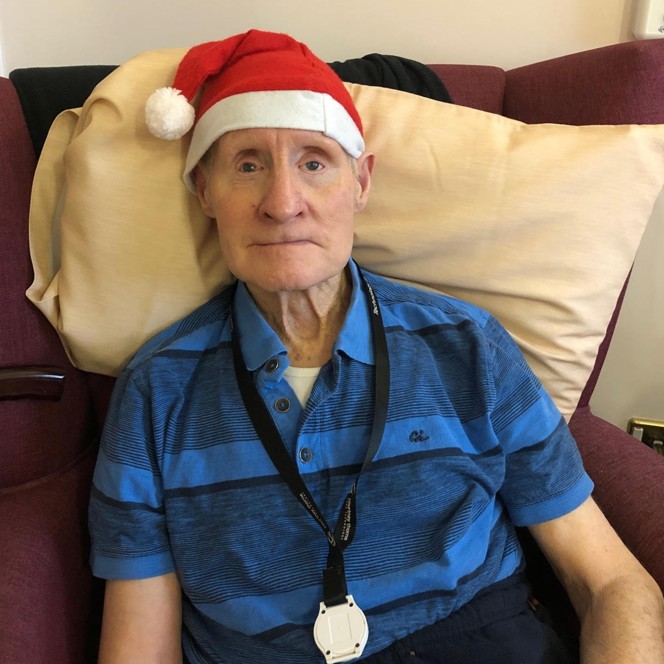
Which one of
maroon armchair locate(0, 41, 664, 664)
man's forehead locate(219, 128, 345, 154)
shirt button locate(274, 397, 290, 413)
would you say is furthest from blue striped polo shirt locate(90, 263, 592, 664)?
man's forehead locate(219, 128, 345, 154)

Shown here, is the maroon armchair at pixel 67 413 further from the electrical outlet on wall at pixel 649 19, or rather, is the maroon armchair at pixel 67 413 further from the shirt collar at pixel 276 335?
the shirt collar at pixel 276 335

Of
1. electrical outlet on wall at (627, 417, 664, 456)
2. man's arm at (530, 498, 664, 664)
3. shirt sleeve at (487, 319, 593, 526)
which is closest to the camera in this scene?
man's arm at (530, 498, 664, 664)

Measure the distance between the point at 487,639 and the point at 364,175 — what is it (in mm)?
733

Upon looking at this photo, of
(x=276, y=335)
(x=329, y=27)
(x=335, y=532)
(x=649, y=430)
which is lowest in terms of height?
(x=649, y=430)

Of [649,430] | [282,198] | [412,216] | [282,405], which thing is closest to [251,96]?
[282,198]

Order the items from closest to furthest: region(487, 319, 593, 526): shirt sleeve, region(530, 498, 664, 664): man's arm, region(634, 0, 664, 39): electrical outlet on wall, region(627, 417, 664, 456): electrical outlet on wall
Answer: region(530, 498, 664, 664): man's arm → region(487, 319, 593, 526): shirt sleeve → region(634, 0, 664, 39): electrical outlet on wall → region(627, 417, 664, 456): electrical outlet on wall

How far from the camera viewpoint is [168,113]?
3.21 ft

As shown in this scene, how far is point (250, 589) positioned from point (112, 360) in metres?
0.45

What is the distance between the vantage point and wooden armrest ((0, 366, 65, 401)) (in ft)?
3.62

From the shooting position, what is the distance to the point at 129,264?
1.08 meters

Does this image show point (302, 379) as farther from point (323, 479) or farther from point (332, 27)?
point (332, 27)

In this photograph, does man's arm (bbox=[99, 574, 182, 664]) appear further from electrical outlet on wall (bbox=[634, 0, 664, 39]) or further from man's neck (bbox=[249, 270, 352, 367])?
electrical outlet on wall (bbox=[634, 0, 664, 39])

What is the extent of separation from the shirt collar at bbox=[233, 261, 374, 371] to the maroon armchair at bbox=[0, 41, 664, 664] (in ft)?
1.19

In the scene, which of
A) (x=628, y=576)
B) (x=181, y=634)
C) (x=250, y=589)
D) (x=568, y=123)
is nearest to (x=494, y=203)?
(x=568, y=123)
